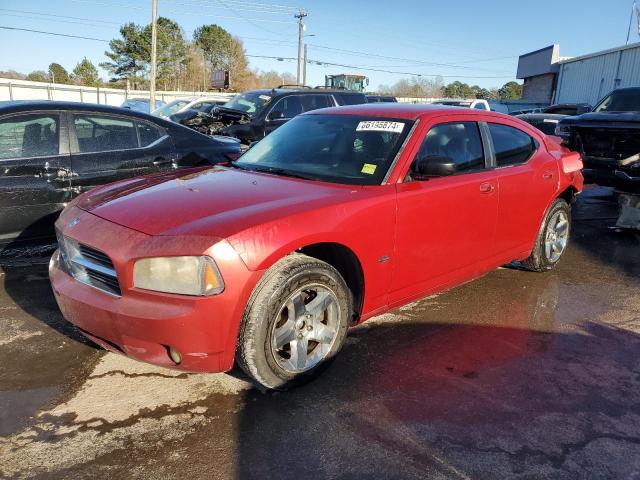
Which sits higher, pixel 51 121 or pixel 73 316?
pixel 51 121

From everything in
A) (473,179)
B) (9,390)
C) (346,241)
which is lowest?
(9,390)

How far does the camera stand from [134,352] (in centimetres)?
272

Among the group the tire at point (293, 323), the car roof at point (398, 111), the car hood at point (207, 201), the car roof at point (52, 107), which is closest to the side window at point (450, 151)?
the car roof at point (398, 111)

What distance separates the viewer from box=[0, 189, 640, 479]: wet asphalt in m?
2.44

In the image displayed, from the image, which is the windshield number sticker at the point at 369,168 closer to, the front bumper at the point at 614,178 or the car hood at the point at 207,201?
the car hood at the point at 207,201

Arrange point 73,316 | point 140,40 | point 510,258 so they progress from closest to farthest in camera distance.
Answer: point 73,316, point 510,258, point 140,40

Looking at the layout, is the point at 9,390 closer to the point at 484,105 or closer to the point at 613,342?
the point at 613,342

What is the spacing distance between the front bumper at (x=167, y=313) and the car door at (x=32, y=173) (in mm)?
2238

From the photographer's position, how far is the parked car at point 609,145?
7.01 metres

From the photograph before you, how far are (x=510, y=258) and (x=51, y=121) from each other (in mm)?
4458

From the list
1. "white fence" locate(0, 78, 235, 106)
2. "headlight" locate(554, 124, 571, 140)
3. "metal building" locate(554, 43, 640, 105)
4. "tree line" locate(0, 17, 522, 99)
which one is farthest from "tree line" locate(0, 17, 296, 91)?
"headlight" locate(554, 124, 571, 140)

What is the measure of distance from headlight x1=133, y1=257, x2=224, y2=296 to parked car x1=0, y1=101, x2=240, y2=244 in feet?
8.47

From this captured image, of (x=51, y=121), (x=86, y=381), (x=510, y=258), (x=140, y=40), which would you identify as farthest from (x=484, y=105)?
(x=140, y=40)

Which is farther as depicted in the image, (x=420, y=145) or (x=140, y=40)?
(x=140, y=40)
